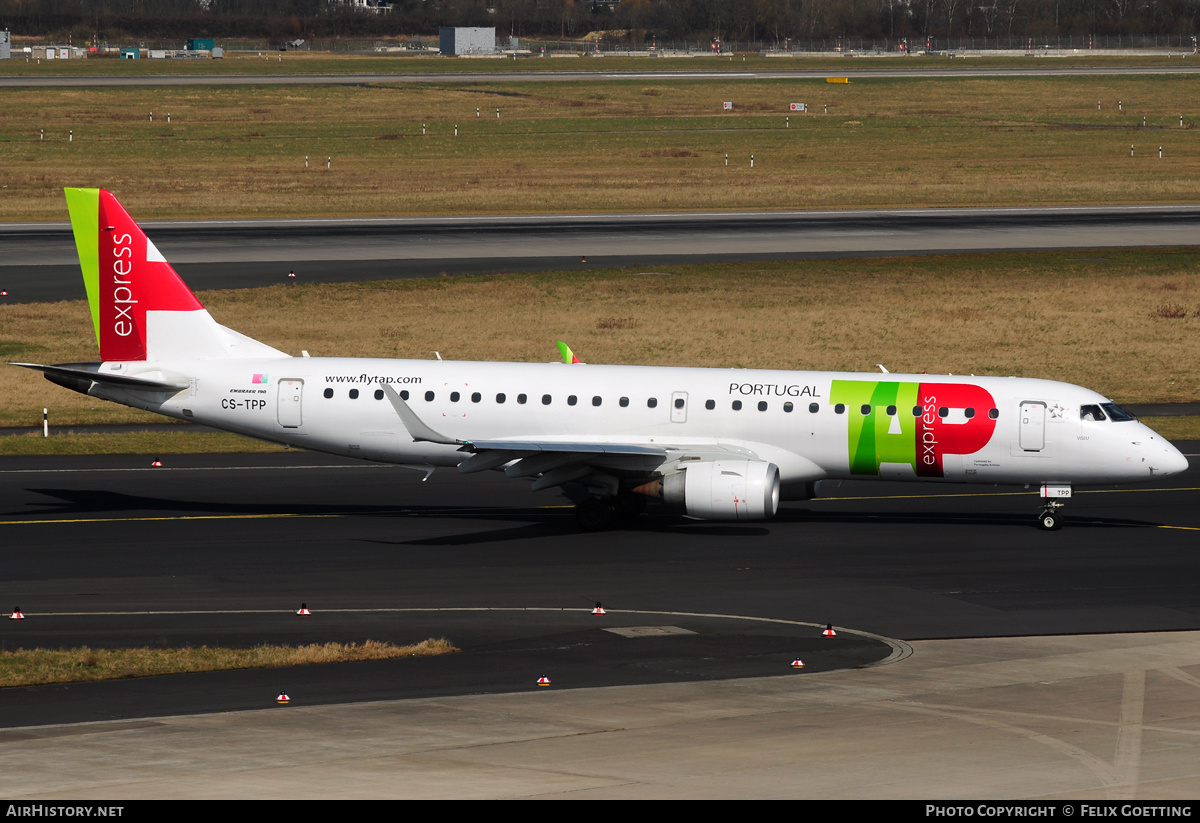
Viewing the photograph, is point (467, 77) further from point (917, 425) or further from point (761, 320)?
point (917, 425)

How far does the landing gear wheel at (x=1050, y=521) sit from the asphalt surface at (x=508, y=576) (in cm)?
23

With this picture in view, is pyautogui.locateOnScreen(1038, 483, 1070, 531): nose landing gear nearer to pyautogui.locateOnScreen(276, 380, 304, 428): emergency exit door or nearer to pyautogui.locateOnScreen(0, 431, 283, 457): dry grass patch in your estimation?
pyautogui.locateOnScreen(276, 380, 304, 428): emergency exit door

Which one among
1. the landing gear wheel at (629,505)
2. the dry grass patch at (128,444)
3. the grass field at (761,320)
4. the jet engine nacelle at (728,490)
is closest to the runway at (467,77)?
the grass field at (761,320)

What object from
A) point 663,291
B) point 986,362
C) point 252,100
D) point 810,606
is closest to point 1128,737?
point 810,606

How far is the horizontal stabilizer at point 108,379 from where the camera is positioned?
38.9 m

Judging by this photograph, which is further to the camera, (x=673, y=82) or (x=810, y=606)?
(x=673, y=82)

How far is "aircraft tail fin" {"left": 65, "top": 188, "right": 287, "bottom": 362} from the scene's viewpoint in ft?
132

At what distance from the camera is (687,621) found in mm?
29516

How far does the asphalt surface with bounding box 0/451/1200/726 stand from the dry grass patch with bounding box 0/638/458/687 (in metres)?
0.51

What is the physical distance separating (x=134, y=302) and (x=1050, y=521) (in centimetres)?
2467

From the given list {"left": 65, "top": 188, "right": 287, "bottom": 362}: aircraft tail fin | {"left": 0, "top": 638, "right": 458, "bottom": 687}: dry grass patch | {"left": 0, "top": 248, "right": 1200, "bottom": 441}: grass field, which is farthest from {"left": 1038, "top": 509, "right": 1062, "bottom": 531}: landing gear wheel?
{"left": 65, "top": 188, "right": 287, "bottom": 362}: aircraft tail fin

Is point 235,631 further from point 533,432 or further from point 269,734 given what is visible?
point 533,432

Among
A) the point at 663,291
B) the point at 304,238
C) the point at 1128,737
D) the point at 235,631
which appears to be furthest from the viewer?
the point at 304,238

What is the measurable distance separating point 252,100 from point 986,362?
116 meters
